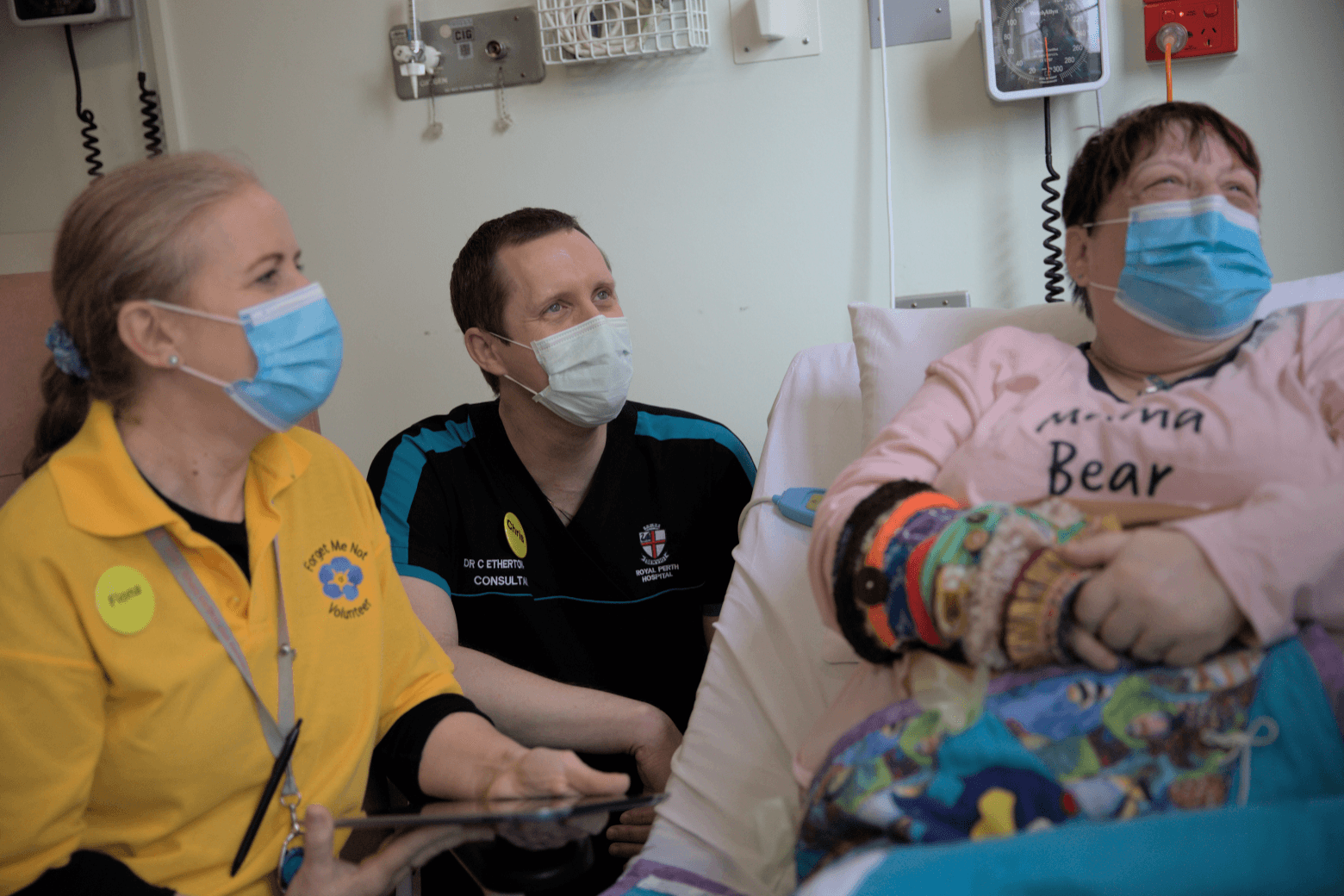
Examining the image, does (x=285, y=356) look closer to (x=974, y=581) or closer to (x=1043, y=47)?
(x=974, y=581)

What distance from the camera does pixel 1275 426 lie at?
1.05 m

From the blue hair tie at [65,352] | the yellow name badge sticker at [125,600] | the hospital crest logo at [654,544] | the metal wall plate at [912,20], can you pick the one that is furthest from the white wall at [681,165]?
the yellow name badge sticker at [125,600]

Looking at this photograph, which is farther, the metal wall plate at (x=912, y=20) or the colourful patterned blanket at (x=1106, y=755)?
the metal wall plate at (x=912, y=20)

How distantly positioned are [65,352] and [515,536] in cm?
78

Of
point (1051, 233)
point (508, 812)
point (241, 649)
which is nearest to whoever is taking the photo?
point (508, 812)

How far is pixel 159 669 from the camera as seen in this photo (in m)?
1.00

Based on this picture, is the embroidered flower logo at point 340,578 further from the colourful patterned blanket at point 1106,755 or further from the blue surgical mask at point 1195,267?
the blue surgical mask at point 1195,267

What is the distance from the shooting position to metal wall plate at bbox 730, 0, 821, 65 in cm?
204

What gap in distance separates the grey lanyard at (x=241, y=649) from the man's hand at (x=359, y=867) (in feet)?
0.26

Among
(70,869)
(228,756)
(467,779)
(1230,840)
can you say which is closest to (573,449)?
(467,779)

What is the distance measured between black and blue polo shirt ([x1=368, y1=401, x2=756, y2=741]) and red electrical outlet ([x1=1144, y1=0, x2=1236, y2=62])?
1137 millimetres

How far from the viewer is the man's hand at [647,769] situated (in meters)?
1.51

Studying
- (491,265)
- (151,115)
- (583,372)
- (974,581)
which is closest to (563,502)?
(583,372)

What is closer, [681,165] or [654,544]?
[654,544]
